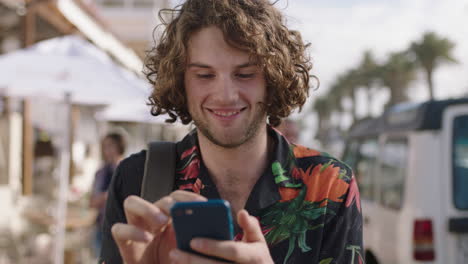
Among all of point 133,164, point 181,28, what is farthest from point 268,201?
point 181,28

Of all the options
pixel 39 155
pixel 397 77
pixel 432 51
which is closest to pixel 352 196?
pixel 39 155

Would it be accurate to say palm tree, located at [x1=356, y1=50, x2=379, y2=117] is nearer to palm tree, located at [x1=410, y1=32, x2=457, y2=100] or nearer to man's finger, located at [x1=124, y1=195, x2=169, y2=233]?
palm tree, located at [x1=410, y1=32, x2=457, y2=100]

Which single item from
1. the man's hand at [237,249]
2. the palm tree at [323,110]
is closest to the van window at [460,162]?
the man's hand at [237,249]

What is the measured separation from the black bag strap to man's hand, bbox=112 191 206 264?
13.2 inches

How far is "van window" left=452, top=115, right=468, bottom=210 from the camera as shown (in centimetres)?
391

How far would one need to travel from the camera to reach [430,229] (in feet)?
12.9

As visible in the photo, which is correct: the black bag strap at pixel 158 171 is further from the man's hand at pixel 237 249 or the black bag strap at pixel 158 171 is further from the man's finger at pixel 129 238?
the man's hand at pixel 237 249

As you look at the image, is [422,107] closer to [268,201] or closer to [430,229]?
[430,229]

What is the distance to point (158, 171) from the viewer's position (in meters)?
1.66

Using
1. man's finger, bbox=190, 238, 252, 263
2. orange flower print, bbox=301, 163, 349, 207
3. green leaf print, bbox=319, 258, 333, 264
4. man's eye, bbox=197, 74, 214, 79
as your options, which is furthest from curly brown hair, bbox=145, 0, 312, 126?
man's finger, bbox=190, 238, 252, 263

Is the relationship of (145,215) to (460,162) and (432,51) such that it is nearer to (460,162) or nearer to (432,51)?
(460,162)

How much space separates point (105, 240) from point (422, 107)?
3.07m

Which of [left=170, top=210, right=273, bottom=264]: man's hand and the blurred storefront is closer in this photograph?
[left=170, top=210, right=273, bottom=264]: man's hand

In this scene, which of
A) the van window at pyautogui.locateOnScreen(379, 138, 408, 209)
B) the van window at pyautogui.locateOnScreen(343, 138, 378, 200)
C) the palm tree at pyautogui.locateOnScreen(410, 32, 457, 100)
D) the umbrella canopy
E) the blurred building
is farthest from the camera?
the blurred building
